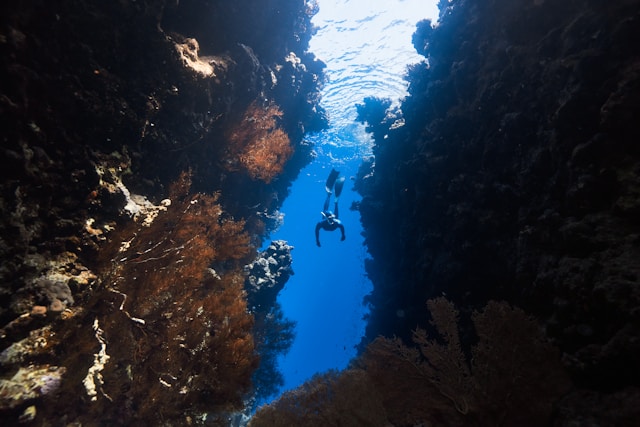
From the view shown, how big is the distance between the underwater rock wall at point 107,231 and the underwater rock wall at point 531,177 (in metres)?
4.79

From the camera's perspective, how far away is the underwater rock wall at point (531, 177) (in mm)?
3766

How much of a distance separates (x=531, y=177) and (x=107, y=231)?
301 inches

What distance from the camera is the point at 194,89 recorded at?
724 centimetres

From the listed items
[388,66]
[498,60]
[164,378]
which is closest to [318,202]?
[388,66]

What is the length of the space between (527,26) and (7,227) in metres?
10.7

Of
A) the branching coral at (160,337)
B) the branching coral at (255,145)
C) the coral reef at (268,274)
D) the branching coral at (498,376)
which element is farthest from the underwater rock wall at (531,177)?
the branching coral at (255,145)

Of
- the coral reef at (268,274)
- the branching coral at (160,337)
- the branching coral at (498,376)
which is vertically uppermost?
the coral reef at (268,274)

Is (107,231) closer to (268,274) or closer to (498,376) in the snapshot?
(498,376)

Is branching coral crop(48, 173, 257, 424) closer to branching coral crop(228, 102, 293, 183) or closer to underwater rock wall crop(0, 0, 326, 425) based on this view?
underwater rock wall crop(0, 0, 326, 425)

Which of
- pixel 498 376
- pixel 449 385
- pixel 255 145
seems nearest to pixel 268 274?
pixel 255 145

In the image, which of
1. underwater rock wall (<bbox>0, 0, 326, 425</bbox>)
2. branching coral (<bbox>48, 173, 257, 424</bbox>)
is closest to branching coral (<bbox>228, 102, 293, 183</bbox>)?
underwater rock wall (<bbox>0, 0, 326, 425</bbox>)

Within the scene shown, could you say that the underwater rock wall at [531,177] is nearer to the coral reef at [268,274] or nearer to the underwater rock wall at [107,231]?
the coral reef at [268,274]

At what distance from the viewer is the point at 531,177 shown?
6352 mm

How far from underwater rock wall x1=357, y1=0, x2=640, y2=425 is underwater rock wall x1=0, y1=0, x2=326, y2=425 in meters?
4.79
